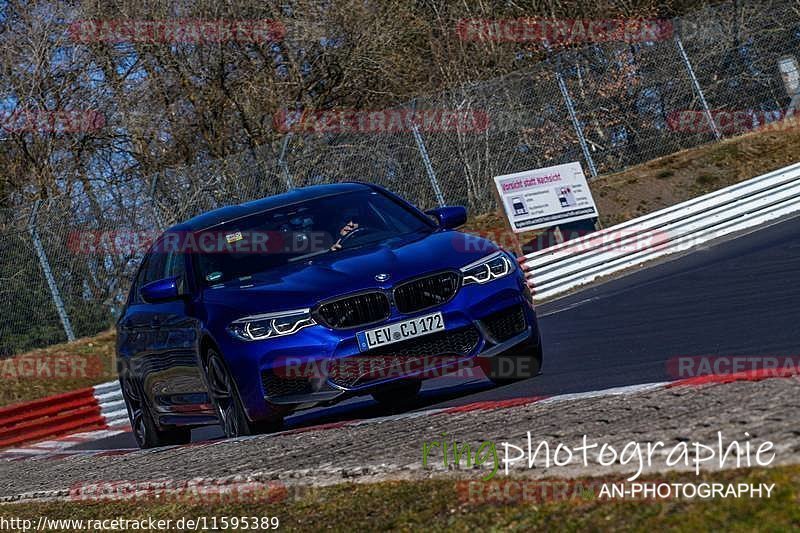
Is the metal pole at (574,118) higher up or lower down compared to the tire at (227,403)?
higher up

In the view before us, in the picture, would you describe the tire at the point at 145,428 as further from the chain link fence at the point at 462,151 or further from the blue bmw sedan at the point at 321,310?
the chain link fence at the point at 462,151

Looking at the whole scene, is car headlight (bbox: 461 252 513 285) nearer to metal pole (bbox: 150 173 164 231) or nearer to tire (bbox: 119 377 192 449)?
tire (bbox: 119 377 192 449)

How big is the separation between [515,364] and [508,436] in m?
3.57

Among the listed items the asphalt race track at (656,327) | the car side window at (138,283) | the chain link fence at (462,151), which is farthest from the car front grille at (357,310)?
the chain link fence at (462,151)

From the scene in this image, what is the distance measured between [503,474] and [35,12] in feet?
83.0

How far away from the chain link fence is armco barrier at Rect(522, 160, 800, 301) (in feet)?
11.5

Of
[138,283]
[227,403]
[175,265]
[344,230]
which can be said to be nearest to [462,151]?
[138,283]

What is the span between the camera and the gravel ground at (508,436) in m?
4.11

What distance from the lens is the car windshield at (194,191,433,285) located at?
857cm

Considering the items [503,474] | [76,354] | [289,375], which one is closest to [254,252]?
[289,375]

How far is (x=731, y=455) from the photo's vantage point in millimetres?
3721

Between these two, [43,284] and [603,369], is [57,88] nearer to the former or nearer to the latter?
[43,284]

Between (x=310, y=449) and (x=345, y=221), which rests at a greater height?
(x=345, y=221)

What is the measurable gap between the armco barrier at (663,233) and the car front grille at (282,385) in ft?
35.0
